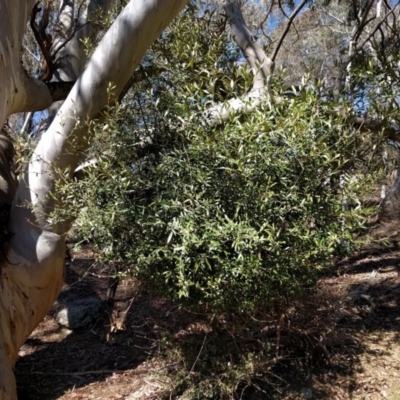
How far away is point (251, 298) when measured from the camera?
10.9 feet

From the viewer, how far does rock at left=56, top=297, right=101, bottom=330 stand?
21.4 feet

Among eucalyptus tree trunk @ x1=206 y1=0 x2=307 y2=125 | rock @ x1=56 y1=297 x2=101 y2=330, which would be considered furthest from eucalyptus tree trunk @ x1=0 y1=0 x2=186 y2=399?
rock @ x1=56 y1=297 x2=101 y2=330

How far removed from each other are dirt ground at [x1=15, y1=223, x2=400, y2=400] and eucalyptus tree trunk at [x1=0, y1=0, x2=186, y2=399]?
1.80 feet

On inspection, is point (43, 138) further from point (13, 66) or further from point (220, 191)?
point (220, 191)

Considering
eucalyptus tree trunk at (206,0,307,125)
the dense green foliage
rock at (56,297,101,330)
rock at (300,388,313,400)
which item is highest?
eucalyptus tree trunk at (206,0,307,125)

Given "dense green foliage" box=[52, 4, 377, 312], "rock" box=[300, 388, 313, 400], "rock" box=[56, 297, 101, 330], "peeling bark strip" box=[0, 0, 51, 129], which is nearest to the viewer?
"dense green foliage" box=[52, 4, 377, 312]

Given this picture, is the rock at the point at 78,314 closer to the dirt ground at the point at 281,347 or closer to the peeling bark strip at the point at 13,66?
the dirt ground at the point at 281,347

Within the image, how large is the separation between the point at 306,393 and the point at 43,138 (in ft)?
9.27

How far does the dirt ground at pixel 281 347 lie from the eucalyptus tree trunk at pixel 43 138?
0.55 meters

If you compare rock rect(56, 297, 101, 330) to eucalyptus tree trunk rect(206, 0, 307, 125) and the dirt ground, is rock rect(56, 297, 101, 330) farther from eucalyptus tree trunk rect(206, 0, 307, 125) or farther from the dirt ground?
eucalyptus tree trunk rect(206, 0, 307, 125)

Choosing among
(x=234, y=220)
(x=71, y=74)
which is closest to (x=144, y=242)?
(x=234, y=220)

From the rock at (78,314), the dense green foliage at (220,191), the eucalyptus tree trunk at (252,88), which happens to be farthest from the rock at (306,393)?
the rock at (78,314)

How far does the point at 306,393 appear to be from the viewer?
165 inches

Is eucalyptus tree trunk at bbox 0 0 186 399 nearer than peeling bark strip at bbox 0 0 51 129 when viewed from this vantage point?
No
